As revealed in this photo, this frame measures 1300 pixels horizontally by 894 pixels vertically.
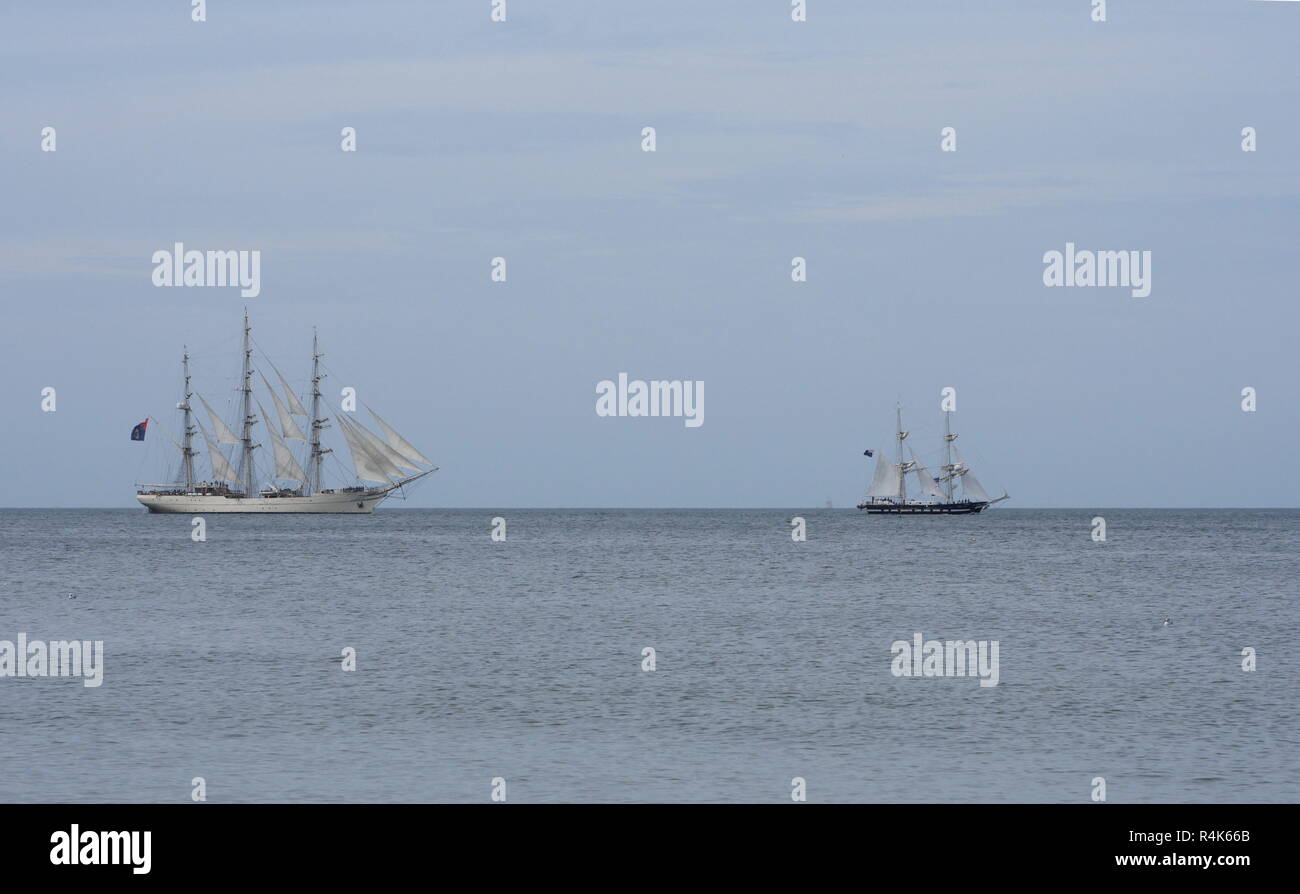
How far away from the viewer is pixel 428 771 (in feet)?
74.2

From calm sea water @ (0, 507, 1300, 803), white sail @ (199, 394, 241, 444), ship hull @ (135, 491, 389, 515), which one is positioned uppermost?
white sail @ (199, 394, 241, 444)

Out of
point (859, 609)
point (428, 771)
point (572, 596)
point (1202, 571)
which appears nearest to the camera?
point (428, 771)

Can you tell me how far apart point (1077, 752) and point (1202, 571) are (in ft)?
203

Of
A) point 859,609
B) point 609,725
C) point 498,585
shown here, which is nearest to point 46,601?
point 498,585

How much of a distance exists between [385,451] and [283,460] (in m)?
14.4

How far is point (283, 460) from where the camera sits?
173375mm

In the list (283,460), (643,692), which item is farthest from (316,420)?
(643,692)

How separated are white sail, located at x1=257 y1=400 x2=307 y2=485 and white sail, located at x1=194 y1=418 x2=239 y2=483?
22.7 ft

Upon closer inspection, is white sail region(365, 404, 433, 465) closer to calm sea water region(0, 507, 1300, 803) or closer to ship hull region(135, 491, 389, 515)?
ship hull region(135, 491, 389, 515)

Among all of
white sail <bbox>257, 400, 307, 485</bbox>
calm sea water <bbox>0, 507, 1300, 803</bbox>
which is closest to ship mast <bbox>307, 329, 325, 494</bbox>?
white sail <bbox>257, 400, 307, 485</bbox>

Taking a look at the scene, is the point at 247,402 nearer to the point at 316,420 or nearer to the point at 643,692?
the point at 316,420

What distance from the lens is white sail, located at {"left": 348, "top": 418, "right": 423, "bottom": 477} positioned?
164875 millimetres
